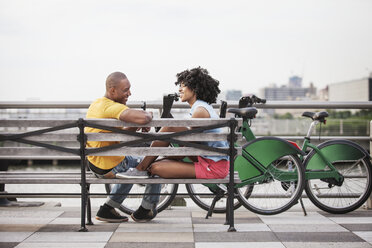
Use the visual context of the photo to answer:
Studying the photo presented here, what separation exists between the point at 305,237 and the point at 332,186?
4.38 ft

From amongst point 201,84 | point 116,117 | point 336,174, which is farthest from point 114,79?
point 336,174

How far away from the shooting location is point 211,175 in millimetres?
3889

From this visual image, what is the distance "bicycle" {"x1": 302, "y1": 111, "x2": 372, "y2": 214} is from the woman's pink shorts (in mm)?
1244

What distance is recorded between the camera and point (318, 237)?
377cm

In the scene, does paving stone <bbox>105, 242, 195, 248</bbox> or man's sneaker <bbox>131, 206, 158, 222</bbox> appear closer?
paving stone <bbox>105, 242, 195, 248</bbox>

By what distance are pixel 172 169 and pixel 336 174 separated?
6.17 feet

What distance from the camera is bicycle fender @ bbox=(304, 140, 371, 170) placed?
4.87 metres

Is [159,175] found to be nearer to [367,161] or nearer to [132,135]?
[132,135]

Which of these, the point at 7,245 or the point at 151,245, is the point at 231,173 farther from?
the point at 7,245

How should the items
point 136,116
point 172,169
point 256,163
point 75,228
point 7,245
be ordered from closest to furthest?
point 7,245 → point 136,116 → point 172,169 → point 75,228 → point 256,163

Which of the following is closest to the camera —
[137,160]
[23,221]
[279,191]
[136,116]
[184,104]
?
[136,116]

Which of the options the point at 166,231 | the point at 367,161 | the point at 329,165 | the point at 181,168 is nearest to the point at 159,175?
the point at 181,168

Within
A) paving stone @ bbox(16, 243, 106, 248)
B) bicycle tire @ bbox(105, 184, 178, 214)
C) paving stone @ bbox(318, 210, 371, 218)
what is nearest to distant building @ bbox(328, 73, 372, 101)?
paving stone @ bbox(318, 210, 371, 218)

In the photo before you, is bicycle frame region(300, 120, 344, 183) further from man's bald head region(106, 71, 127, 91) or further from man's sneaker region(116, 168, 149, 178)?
man's bald head region(106, 71, 127, 91)
